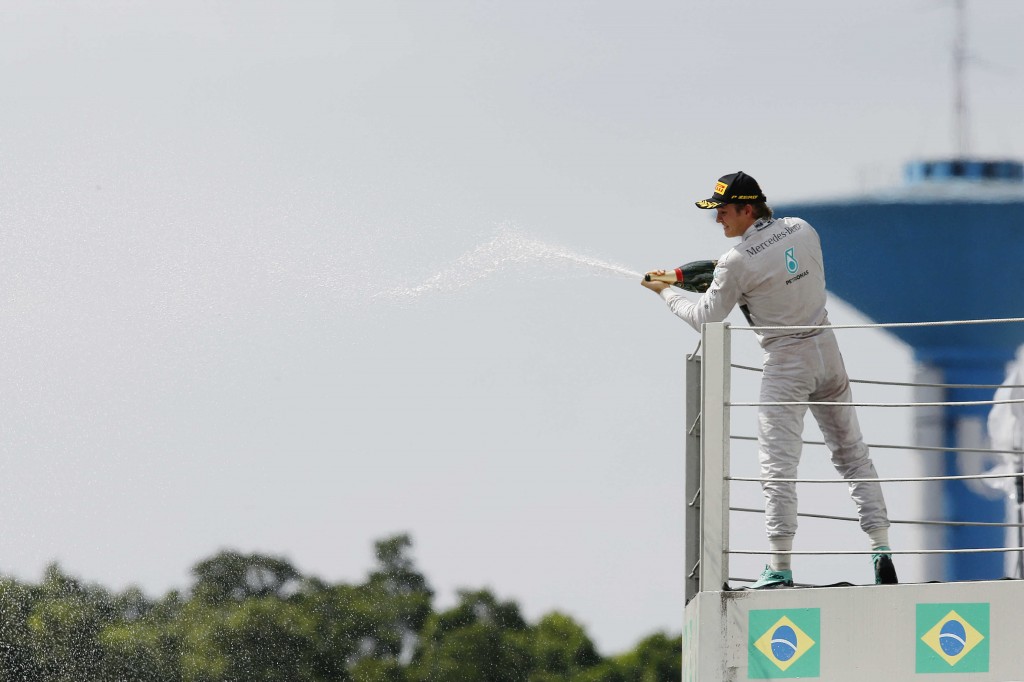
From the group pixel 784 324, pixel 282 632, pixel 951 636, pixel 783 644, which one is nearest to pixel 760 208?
pixel 784 324

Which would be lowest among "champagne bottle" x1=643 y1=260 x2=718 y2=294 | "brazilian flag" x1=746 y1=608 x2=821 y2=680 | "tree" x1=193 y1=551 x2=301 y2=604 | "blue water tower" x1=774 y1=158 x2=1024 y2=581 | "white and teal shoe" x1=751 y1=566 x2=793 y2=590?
"brazilian flag" x1=746 y1=608 x2=821 y2=680

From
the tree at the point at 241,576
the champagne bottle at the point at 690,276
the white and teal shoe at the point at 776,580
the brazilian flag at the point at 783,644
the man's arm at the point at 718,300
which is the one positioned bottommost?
the brazilian flag at the point at 783,644

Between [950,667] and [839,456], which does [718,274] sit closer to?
[839,456]

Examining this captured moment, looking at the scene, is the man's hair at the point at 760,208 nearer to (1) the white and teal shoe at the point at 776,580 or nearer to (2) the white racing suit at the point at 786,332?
(2) the white racing suit at the point at 786,332

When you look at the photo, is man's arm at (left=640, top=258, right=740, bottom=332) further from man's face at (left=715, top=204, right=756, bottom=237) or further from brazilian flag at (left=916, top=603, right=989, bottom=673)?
brazilian flag at (left=916, top=603, right=989, bottom=673)

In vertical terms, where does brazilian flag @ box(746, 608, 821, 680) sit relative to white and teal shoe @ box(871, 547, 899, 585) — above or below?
below

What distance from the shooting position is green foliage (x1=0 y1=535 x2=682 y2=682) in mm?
47406

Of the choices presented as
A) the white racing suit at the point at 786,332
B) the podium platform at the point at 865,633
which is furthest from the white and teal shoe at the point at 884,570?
the podium platform at the point at 865,633

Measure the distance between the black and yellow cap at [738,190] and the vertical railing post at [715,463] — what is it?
897mm

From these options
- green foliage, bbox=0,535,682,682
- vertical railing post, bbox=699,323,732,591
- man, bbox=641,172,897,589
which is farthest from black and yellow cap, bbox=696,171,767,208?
green foliage, bbox=0,535,682,682

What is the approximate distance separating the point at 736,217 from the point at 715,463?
1.36 m

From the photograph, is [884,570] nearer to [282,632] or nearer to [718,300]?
[718,300]

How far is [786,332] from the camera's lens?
8.20m

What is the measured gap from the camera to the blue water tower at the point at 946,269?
42531mm
